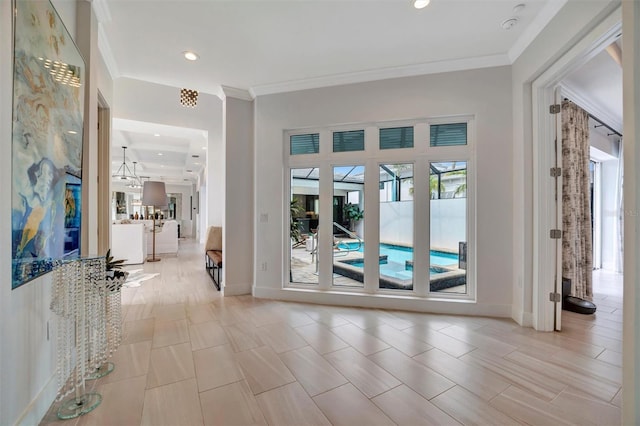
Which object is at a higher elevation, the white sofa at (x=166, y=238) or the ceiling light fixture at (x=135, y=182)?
the ceiling light fixture at (x=135, y=182)

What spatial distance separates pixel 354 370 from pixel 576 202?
3891mm

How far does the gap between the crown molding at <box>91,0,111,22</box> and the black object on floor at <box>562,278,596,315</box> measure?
228 inches

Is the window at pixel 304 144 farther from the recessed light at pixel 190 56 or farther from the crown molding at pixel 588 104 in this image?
the crown molding at pixel 588 104

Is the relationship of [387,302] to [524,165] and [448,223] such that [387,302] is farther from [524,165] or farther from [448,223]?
[524,165]

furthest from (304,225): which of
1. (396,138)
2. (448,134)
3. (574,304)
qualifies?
(574,304)

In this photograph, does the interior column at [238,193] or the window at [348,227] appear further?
the interior column at [238,193]

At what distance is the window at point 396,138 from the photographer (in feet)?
11.3

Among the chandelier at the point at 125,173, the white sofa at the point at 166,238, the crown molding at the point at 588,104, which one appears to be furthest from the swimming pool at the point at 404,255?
the chandelier at the point at 125,173

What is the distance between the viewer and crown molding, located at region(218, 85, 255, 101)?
386 centimetres

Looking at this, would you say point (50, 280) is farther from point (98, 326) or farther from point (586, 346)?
point (586, 346)

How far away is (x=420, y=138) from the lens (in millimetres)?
3389

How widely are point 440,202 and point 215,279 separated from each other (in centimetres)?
379

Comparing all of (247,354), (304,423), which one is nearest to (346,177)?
(247,354)

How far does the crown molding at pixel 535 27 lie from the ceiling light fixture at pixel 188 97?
4.32m
